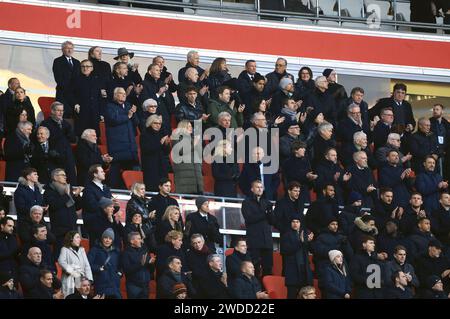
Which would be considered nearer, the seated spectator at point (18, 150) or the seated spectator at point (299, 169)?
the seated spectator at point (18, 150)

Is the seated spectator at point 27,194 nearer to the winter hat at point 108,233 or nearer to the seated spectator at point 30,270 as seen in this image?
the seated spectator at point 30,270

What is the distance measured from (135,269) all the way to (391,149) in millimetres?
4148

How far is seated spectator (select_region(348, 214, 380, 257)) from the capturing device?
63.7 ft

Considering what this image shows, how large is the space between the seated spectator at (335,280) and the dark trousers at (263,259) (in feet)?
2.07

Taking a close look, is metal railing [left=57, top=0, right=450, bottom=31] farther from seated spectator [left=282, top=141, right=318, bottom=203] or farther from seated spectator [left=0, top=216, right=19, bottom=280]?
seated spectator [left=0, top=216, right=19, bottom=280]

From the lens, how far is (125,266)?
18.0 m

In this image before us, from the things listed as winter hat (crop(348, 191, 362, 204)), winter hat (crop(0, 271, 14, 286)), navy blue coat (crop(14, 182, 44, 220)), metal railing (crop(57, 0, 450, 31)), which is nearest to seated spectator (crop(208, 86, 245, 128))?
winter hat (crop(348, 191, 362, 204))

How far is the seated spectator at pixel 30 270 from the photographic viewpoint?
1747 cm

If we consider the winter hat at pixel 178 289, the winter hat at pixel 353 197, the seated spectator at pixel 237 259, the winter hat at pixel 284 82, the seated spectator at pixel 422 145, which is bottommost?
the winter hat at pixel 178 289

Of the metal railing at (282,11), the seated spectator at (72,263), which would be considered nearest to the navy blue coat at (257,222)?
the seated spectator at (72,263)

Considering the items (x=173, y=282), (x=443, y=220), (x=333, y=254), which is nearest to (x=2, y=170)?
(x=173, y=282)

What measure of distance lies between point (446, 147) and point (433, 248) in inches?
84.2

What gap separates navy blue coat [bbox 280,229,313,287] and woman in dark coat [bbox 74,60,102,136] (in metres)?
2.75

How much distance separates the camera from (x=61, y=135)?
19.0 metres
